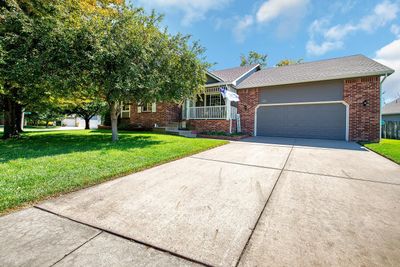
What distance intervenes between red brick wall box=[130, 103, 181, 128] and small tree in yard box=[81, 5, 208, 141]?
5134mm

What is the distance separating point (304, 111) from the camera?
11516 mm

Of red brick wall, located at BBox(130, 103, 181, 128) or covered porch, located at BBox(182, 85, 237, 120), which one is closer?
covered porch, located at BBox(182, 85, 237, 120)

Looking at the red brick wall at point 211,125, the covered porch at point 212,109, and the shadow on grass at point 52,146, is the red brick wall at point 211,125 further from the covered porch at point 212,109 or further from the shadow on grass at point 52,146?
the shadow on grass at point 52,146

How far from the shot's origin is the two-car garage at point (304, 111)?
1067 centimetres

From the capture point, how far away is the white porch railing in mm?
12555

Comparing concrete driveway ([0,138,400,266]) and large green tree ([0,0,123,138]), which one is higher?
large green tree ([0,0,123,138])

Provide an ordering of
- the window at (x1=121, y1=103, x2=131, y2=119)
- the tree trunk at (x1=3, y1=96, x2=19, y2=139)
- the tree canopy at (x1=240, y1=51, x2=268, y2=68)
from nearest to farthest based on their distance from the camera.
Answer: the tree trunk at (x1=3, y1=96, x2=19, y2=139), the window at (x1=121, y1=103, x2=131, y2=119), the tree canopy at (x1=240, y1=51, x2=268, y2=68)

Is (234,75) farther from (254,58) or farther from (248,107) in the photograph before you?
(254,58)

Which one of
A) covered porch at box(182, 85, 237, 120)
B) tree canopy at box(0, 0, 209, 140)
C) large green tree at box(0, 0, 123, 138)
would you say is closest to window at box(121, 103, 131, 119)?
covered porch at box(182, 85, 237, 120)

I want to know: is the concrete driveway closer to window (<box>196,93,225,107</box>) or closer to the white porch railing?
the white porch railing

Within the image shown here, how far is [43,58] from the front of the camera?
20.2 ft

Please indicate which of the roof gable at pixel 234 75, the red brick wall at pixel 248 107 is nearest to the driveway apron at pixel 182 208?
the red brick wall at pixel 248 107

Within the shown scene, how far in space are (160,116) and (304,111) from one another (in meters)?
10.1

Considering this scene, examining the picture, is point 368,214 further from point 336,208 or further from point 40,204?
point 40,204
